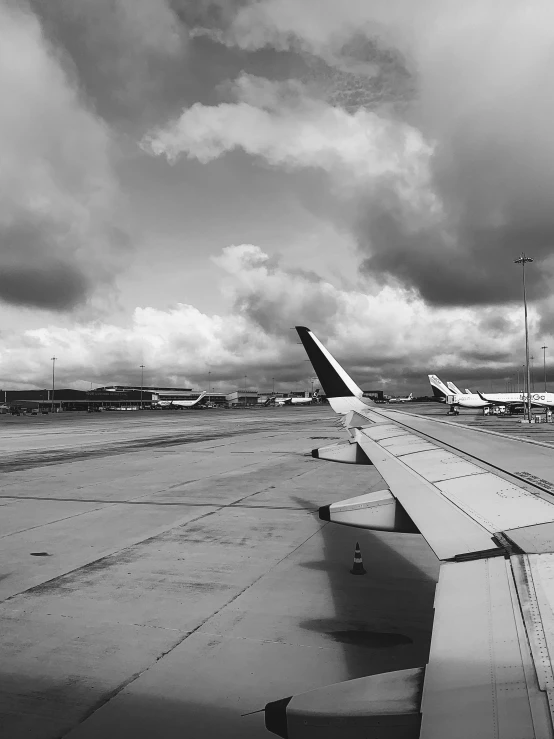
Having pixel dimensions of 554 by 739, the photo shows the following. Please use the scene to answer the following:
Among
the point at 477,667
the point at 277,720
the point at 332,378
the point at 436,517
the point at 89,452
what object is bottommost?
the point at 89,452

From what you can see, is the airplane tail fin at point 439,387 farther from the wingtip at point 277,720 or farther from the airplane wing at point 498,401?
the wingtip at point 277,720

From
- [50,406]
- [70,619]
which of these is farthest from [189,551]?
[50,406]

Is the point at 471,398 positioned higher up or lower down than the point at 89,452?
higher up

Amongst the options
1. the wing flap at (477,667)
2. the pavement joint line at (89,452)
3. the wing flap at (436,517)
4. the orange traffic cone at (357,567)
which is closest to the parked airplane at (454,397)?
the pavement joint line at (89,452)

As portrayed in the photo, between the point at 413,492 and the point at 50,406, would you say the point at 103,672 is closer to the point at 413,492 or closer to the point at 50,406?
the point at 413,492

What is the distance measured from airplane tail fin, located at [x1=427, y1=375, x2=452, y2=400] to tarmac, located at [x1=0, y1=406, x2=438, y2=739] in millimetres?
76893

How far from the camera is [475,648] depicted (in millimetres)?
2572

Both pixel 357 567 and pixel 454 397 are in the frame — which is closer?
pixel 357 567

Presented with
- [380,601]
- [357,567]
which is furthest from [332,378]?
[380,601]

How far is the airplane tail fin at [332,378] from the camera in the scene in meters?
12.1

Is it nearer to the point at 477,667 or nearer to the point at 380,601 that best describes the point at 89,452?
the point at 380,601

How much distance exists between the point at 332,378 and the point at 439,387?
80812 millimetres

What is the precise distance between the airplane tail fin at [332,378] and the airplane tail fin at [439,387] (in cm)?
7742

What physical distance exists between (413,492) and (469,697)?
3277mm
